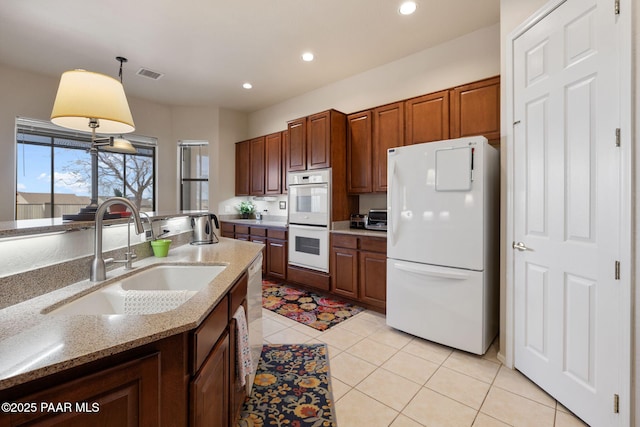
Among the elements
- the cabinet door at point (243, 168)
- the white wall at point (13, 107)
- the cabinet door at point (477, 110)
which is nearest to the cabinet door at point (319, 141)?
the cabinet door at point (477, 110)

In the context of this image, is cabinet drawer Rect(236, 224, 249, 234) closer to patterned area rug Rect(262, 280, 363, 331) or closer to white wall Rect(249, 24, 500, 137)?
patterned area rug Rect(262, 280, 363, 331)

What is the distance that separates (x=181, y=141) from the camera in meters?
5.33

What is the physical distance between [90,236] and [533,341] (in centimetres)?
265

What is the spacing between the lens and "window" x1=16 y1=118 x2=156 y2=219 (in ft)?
12.8

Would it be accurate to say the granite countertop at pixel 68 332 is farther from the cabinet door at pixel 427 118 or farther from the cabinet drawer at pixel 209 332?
the cabinet door at pixel 427 118

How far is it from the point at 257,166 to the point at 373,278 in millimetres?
3007

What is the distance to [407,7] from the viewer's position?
2.59m

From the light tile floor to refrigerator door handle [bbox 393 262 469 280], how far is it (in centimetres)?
61

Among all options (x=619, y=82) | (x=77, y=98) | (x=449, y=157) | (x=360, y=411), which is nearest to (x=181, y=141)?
(x=77, y=98)

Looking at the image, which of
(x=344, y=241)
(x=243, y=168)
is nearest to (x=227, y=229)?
(x=243, y=168)

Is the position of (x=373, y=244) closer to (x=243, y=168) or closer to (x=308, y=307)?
(x=308, y=307)

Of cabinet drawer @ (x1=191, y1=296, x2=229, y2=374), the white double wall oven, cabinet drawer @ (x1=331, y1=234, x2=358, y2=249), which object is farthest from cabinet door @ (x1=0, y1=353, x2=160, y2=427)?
the white double wall oven

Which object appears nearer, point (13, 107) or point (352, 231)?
point (352, 231)

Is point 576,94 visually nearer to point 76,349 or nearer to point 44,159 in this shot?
point 76,349
